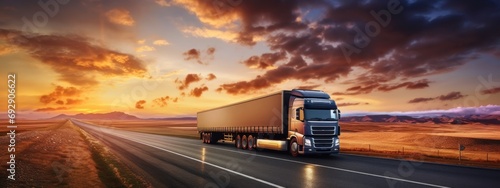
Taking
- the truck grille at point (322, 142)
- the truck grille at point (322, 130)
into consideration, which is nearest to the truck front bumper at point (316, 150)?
the truck grille at point (322, 142)

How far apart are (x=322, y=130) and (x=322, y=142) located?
0.70 metres

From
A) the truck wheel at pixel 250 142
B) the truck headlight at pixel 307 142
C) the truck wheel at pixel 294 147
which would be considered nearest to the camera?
the truck headlight at pixel 307 142

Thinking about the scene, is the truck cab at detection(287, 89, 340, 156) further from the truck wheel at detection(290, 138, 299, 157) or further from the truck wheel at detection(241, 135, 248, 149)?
the truck wheel at detection(241, 135, 248, 149)

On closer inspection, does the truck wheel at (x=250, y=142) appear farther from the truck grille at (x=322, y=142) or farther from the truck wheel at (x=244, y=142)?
the truck grille at (x=322, y=142)

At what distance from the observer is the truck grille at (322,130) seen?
2045cm

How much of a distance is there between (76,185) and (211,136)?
26974 mm

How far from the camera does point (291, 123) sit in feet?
72.8

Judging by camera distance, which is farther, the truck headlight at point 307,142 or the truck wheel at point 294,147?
the truck wheel at point 294,147

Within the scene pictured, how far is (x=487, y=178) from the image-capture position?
12.6 m

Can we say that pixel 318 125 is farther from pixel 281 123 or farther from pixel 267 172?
pixel 267 172

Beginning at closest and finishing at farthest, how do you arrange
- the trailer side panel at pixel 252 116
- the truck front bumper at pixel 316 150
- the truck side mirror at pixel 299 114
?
the truck front bumper at pixel 316 150
the truck side mirror at pixel 299 114
the trailer side panel at pixel 252 116

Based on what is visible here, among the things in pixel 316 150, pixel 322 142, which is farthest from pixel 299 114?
pixel 316 150

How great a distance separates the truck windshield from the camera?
2077 cm

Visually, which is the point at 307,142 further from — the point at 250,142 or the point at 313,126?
the point at 250,142
